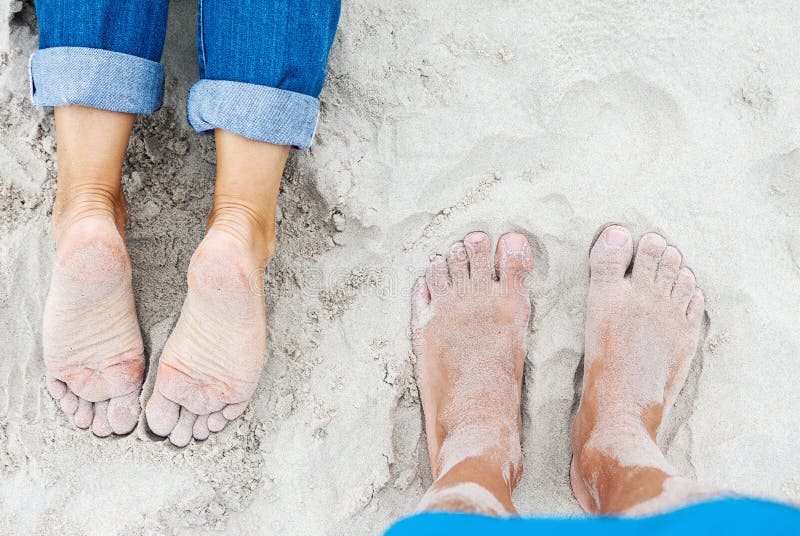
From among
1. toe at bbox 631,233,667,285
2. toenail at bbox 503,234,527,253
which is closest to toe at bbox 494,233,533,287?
toenail at bbox 503,234,527,253

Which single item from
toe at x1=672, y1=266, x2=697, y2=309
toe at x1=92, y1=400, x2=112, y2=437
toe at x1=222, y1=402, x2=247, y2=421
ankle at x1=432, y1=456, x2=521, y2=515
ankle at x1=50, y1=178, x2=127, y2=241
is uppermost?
toe at x1=672, y1=266, x2=697, y2=309

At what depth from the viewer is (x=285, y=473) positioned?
1408mm

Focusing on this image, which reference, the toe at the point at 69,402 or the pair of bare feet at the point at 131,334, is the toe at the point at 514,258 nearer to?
the pair of bare feet at the point at 131,334

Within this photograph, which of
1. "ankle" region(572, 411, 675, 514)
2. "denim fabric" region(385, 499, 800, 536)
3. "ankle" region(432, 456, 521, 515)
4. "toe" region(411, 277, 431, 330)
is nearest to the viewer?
"denim fabric" region(385, 499, 800, 536)

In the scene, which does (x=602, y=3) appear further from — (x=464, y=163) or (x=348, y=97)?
(x=348, y=97)

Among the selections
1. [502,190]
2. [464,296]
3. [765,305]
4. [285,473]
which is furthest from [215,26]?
[765,305]

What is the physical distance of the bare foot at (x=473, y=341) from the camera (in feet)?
4.60

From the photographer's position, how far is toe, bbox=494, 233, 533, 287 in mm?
1408

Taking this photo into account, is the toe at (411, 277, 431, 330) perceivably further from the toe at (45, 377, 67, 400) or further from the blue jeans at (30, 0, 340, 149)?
the toe at (45, 377, 67, 400)

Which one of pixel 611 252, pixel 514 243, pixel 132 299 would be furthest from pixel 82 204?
pixel 611 252

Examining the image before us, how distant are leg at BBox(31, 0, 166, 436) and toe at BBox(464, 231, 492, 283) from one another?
72 cm

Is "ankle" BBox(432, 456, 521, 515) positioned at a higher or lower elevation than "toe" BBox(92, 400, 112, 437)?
higher

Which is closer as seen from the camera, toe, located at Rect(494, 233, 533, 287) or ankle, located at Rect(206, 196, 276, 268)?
ankle, located at Rect(206, 196, 276, 268)

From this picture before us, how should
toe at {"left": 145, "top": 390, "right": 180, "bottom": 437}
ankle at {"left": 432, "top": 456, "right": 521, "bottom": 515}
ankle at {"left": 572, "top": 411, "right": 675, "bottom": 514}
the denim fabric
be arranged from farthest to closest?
toe at {"left": 145, "top": 390, "right": 180, "bottom": 437} < ankle at {"left": 572, "top": 411, "right": 675, "bottom": 514} < ankle at {"left": 432, "top": 456, "right": 521, "bottom": 515} < the denim fabric
